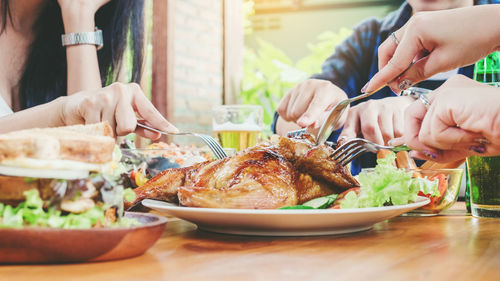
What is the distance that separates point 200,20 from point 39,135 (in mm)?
4700

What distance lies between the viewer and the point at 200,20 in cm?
510

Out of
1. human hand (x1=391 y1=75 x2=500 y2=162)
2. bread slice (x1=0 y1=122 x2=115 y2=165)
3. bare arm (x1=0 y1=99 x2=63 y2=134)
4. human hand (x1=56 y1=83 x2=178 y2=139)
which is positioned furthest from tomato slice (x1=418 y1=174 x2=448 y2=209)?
bare arm (x1=0 y1=99 x2=63 y2=134)

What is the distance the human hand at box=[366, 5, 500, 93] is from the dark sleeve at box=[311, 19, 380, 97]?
2.19m

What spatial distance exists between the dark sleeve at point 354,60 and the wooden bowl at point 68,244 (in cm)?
287

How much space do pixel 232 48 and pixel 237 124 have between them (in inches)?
119

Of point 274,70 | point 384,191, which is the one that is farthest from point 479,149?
point 274,70

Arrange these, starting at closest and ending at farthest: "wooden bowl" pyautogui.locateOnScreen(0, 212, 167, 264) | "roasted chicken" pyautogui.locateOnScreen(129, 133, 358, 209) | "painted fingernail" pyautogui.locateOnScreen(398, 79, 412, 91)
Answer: "wooden bowl" pyautogui.locateOnScreen(0, 212, 167, 264) → "roasted chicken" pyautogui.locateOnScreen(129, 133, 358, 209) → "painted fingernail" pyautogui.locateOnScreen(398, 79, 412, 91)

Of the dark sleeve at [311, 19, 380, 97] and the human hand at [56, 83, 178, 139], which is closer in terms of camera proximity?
the human hand at [56, 83, 178, 139]

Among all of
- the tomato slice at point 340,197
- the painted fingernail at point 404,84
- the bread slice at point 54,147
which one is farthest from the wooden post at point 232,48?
the bread slice at point 54,147

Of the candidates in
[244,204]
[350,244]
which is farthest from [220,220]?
[350,244]

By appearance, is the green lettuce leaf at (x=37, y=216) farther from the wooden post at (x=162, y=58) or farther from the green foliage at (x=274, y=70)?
the green foliage at (x=274, y=70)

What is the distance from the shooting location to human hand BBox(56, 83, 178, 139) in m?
1.39

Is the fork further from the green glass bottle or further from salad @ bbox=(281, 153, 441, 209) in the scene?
the green glass bottle

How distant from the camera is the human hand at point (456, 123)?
2.69 feet
